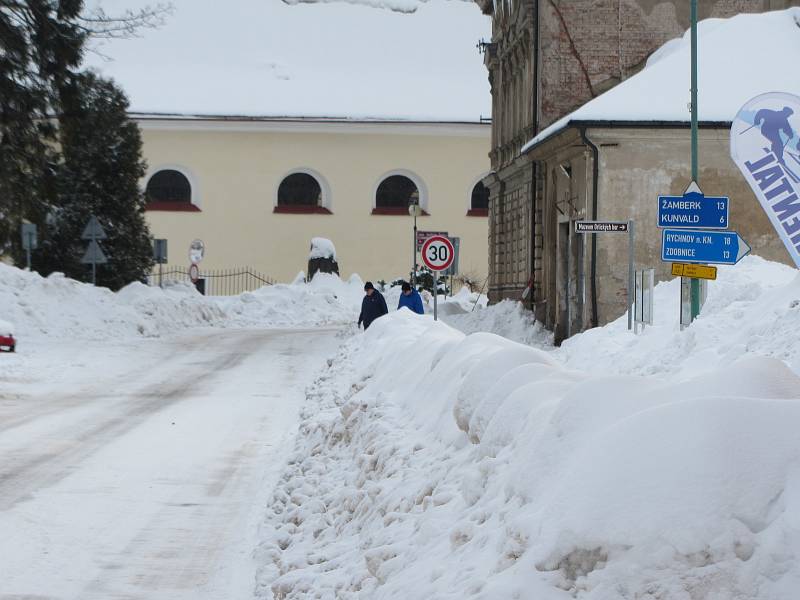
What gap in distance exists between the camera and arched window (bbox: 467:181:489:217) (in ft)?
181

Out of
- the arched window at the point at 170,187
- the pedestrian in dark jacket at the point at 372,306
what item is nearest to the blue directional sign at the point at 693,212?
the pedestrian in dark jacket at the point at 372,306

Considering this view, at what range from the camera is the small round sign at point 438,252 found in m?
22.0

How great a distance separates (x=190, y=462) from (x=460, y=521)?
669 cm

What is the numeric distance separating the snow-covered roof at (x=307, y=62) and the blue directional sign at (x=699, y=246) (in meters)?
35.4

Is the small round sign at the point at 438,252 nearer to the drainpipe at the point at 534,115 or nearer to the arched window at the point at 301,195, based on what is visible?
the drainpipe at the point at 534,115

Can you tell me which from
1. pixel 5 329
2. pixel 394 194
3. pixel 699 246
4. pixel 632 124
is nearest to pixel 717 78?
pixel 632 124

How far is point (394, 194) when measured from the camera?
55469mm

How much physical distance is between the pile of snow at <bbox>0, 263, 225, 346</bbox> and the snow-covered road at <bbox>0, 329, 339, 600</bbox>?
567 centimetres

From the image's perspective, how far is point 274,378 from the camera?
20438 mm

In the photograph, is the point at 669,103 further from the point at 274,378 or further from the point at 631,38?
the point at 274,378

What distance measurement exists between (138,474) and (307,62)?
4618 centimetres

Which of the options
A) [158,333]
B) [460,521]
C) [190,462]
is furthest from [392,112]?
[460,521]

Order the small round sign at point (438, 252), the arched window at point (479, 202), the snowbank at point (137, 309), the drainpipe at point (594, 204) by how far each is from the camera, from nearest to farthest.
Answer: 1. the small round sign at point (438, 252)
2. the drainpipe at point (594, 204)
3. the snowbank at point (137, 309)
4. the arched window at point (479, 202)

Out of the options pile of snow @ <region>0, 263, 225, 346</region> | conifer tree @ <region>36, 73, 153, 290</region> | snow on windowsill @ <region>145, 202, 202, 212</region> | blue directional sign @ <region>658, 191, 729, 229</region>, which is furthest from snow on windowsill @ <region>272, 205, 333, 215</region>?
blue directional sign @ <region>658, 191, 729, 229</region>
